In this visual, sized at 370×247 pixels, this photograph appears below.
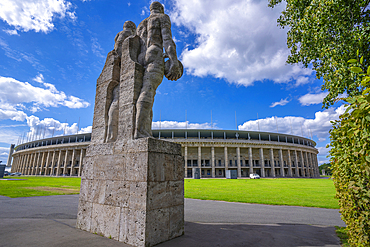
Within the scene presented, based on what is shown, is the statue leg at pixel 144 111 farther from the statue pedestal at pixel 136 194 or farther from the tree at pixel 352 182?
the tree at pixel 352 182

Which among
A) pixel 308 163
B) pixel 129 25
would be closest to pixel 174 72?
pixel 129 25

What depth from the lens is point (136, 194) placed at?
13.4 ft

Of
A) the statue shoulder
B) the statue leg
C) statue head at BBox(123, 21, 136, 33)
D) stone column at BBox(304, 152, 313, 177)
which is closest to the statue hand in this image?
the statue leg

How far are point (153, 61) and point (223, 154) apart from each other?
2222 inches

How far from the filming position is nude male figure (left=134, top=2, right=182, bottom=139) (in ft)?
16.1

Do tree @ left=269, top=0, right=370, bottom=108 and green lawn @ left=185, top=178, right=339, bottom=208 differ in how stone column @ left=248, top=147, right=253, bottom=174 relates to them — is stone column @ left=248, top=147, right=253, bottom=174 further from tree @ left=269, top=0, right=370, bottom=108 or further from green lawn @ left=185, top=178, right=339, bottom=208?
tree @ left=269, top=0, right=370, bottom=108

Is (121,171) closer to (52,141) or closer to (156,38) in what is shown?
(156,38)

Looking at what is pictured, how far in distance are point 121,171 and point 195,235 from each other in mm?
2335

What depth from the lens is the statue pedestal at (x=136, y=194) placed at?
3932mm

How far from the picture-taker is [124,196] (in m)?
4.31

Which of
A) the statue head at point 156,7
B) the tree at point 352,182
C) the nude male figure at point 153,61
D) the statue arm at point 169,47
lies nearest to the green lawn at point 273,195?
the tree at point 352,182

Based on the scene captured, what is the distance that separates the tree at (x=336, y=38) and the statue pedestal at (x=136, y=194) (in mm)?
7564

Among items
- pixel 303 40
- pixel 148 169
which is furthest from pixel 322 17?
pixel 148 169

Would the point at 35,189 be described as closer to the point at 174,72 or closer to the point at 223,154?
the point at 174,72
